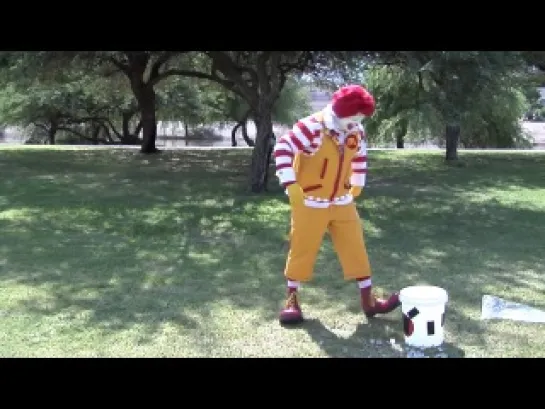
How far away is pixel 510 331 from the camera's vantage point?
14.0 feet

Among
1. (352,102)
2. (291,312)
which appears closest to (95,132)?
(291,312)

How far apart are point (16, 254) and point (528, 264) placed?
510cm

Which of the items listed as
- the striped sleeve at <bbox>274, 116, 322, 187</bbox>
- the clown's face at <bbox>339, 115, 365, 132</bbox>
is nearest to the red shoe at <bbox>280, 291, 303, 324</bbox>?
the striped sleeve at <bbox>274, 116, 322, 187</bbox>

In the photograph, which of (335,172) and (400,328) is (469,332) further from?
(335,172)

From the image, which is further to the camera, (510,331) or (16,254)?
(16,254)

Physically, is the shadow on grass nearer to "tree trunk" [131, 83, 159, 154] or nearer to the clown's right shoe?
the clown's right shoe

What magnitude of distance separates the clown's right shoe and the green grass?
90 millimetres

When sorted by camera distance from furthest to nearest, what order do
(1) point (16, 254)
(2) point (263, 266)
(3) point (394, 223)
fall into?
(3) point (394, 223)
(1) point (16, 254)
(2) point (263, 266)

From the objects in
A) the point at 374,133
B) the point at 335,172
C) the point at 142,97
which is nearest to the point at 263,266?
the point at 335,172

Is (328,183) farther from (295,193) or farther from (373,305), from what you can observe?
(373,305)

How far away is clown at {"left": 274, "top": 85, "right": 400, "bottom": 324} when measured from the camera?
4.19 metres

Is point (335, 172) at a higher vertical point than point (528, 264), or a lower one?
higher

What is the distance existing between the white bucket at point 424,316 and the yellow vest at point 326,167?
34.9 inches

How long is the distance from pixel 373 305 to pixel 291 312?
60 cm
